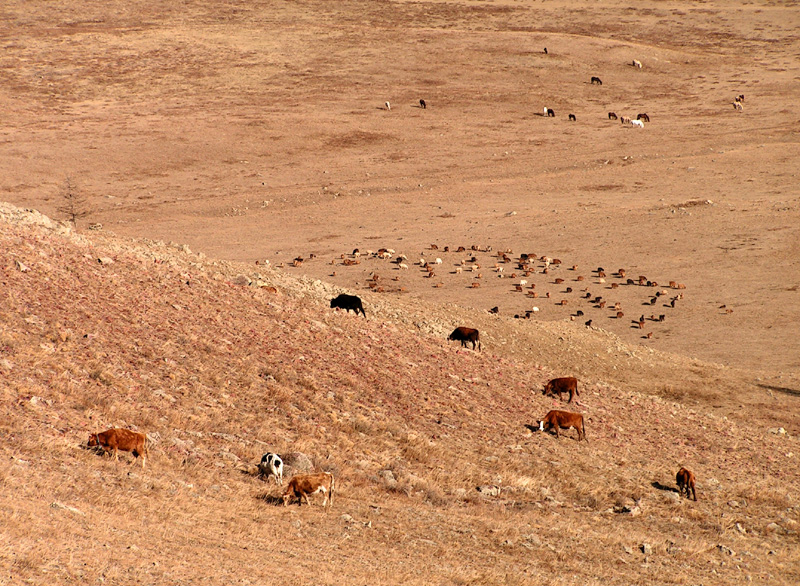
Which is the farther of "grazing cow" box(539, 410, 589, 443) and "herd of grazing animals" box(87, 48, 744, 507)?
"grazing cow" box(539, 410, 589, 443)

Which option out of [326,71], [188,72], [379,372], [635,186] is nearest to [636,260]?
[635,186]

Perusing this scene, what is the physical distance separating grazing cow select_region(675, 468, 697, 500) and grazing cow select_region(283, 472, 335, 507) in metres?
6.93

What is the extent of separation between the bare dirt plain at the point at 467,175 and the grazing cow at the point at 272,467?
48 cm

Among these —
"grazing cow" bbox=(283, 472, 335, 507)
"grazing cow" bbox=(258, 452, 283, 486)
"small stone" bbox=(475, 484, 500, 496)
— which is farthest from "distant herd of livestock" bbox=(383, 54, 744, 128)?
"grazing cow" bbox=(283, 472, 335, 507)

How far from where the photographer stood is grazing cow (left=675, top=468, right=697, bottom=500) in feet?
49.3

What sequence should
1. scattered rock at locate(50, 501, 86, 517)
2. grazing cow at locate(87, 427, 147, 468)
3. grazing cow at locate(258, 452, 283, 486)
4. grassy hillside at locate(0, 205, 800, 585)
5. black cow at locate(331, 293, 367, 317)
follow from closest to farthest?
scattered rock at locate(50, 501, 86, 517) → grassy hillside at locate(0, 205, 800, 585) → grazing cow at locate(87, 427, 147, 468) → grazing cow at locate(258, 452, 283, 486) → black cow at locate(331, 293, 367, 317)

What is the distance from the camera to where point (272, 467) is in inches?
487

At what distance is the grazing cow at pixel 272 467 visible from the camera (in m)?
12.4

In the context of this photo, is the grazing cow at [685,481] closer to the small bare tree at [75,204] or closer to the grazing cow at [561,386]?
the grazing cow at [561,386]

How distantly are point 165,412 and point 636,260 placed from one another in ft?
102

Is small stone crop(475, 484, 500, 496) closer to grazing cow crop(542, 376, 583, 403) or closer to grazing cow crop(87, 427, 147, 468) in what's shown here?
grazing cow crop(542, 376, 583, 403)

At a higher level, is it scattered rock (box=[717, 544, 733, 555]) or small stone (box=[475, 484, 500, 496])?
small stone (box=[475, 484, 500, 496])

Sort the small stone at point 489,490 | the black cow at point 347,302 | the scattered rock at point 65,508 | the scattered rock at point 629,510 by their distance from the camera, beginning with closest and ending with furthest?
the scattered rock at point 65,508 < the small stone at point 489,490 < the scattered rock at point 629,510 < the black cow at point 347,302

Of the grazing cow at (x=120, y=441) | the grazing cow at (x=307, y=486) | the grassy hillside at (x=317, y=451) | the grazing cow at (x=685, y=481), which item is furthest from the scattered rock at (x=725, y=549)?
the grazing cow at (x=120, y=441)
